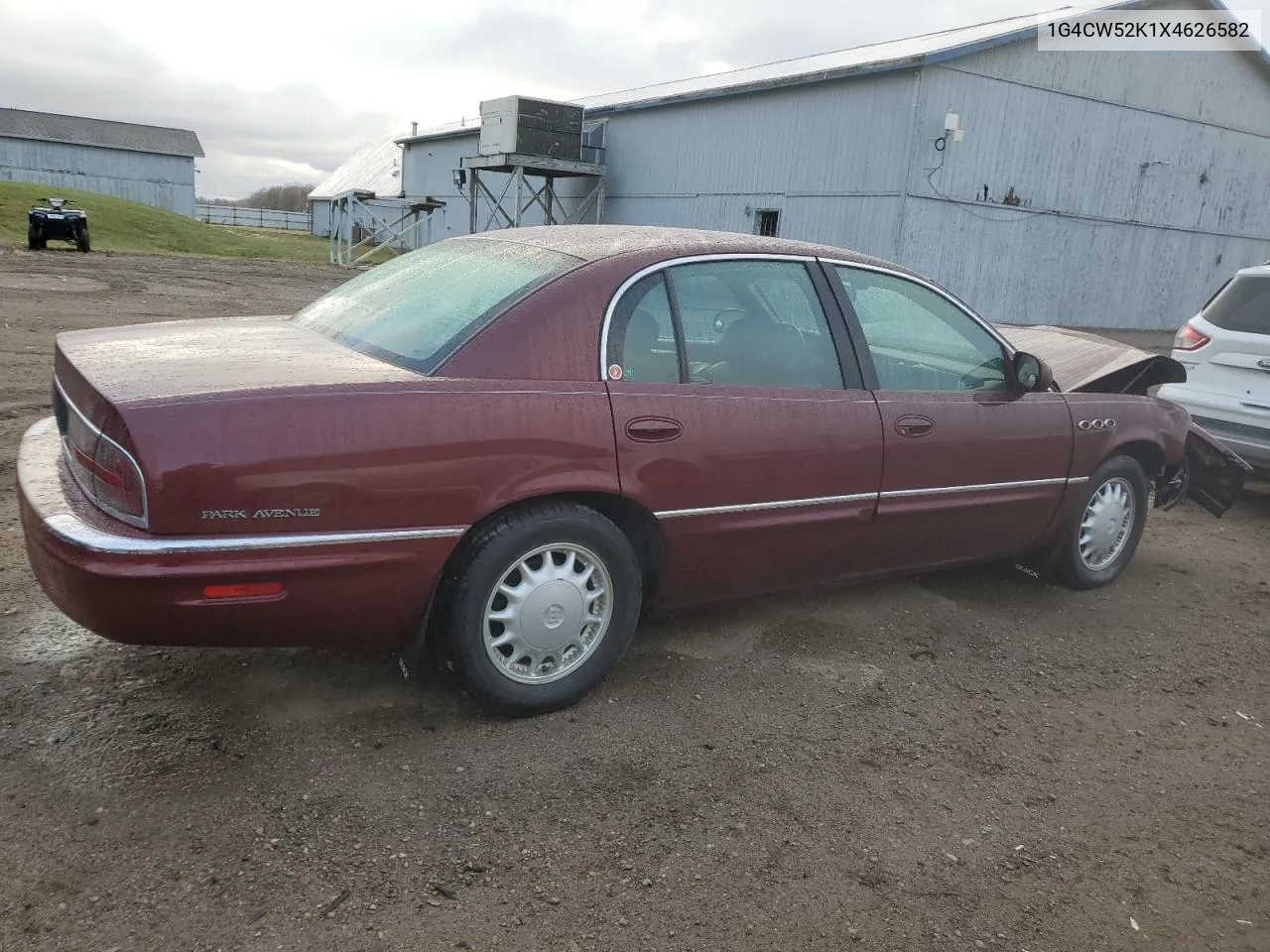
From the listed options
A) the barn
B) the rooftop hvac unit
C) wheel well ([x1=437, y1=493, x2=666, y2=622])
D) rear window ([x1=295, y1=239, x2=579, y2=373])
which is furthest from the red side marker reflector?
the barn

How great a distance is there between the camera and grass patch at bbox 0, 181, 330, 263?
90.1 ft

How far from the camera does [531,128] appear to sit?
2108cm

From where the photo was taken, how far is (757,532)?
11.3 feet

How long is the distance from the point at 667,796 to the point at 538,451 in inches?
42.7

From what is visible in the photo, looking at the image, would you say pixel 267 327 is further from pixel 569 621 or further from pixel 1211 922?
pixel 1211 922

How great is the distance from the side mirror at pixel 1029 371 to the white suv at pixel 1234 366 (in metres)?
3.27

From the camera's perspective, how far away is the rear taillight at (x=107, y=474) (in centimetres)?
241

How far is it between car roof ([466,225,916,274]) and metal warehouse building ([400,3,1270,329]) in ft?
40.4

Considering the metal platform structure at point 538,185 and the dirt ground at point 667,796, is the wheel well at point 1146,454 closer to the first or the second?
the dirt ground at point 667,796

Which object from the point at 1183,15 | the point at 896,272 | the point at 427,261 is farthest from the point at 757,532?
the point at 1183,15

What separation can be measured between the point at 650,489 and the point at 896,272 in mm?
1606

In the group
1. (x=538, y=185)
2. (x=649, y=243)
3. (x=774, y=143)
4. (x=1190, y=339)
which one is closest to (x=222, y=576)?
(x=649, y=243)

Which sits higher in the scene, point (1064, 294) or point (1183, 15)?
point (1183, 15)

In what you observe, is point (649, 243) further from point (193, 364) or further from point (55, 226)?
point (55, 226)
